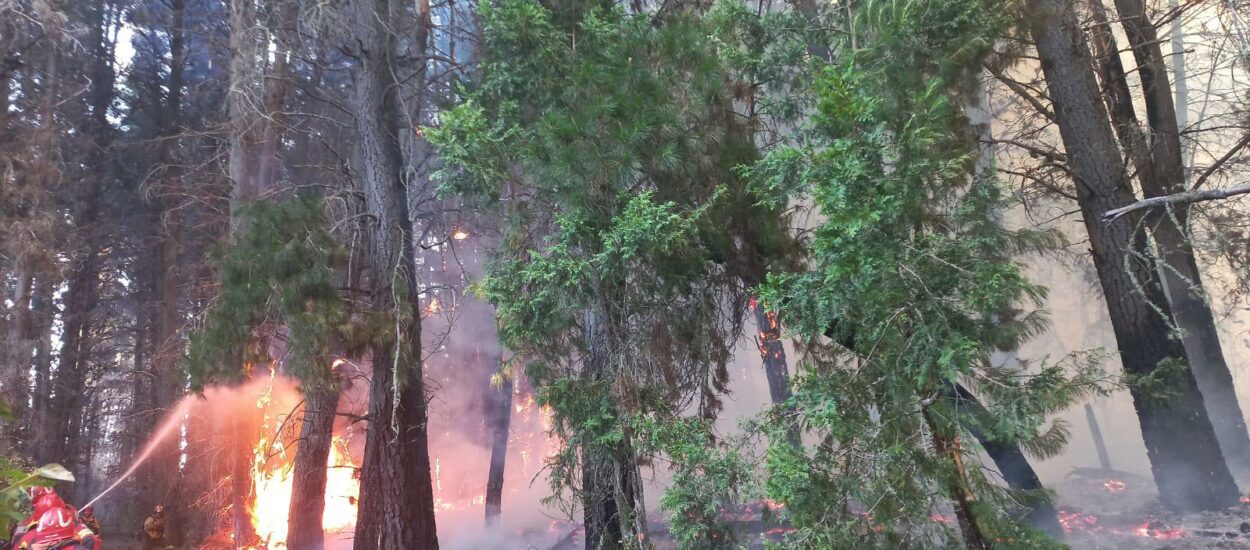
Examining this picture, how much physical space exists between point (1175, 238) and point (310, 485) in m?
12.0

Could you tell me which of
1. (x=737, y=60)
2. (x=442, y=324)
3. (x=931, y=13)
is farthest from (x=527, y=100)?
(x=442, y=324)

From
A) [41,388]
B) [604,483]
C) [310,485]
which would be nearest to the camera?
[604,483]

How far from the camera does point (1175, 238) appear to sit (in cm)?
864

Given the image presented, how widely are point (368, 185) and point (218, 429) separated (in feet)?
17.6

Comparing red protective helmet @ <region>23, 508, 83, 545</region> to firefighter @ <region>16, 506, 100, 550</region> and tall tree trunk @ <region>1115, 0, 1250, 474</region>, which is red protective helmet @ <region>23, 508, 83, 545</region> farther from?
tall tree trunk @ <region>1115, 0, 1250, 474</region>

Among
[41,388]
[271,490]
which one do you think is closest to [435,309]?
[271,490]

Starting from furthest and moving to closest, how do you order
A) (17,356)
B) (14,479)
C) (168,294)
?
(168,294) < (17,356) < (14,479)

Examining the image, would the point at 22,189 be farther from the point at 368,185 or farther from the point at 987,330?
the point at 987,330

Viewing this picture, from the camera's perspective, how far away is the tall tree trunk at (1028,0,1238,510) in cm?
737

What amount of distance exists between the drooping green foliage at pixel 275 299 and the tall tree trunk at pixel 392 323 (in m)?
0.64

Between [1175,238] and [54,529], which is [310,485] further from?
[1175,238]

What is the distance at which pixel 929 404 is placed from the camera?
436cm

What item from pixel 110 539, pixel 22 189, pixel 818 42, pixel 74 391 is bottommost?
pixel 110 539

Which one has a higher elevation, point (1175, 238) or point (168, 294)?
point (168, 294)
